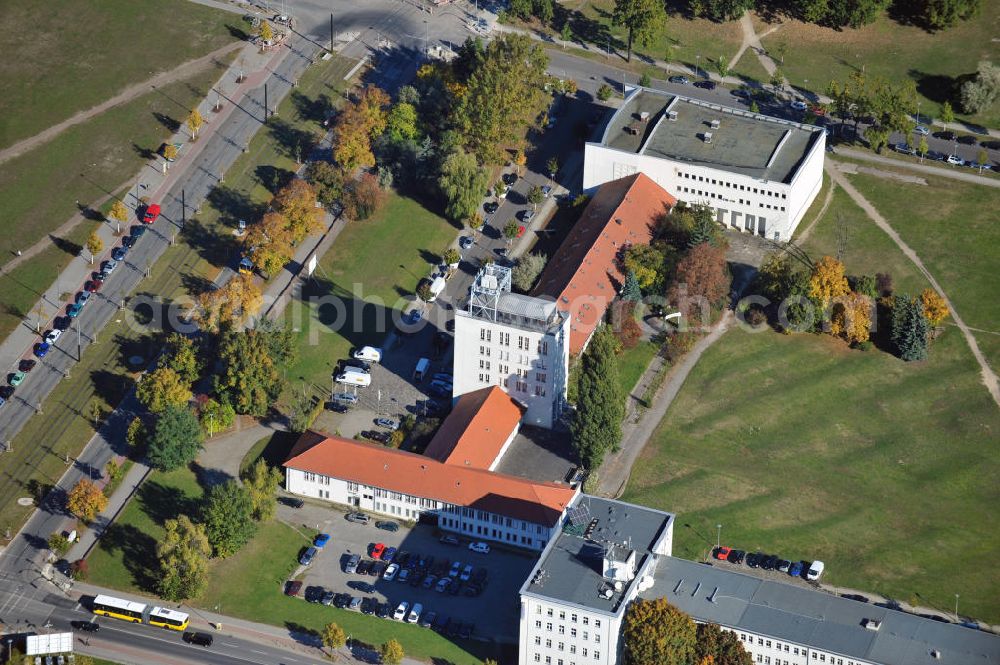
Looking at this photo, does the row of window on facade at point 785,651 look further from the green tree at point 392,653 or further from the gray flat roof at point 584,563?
the green tree at point 392,653

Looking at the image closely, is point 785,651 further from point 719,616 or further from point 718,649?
point 719,616

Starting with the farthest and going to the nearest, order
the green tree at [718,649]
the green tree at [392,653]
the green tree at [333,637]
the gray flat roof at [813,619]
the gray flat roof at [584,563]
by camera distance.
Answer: the green tree at [333,637] < the green tree at [392,653] < the gray flat roof at [584,563] < the green tree at [718,649] < the gray flat roof at [813,619]

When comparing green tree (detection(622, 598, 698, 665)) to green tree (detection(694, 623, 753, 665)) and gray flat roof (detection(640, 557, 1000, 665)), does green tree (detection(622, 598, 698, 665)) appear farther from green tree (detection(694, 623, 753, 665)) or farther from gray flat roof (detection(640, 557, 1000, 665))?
gray flat roof (detection(640, 557, 1000, 665))

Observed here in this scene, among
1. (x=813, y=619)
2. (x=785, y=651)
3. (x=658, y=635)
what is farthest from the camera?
(x=813, y=619)

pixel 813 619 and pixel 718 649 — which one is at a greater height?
pixel 813 619

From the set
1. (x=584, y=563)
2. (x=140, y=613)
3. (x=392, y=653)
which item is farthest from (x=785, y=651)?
(x=140, y=613)

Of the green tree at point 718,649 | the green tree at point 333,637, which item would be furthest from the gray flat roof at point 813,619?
the green tree at point 333,637
